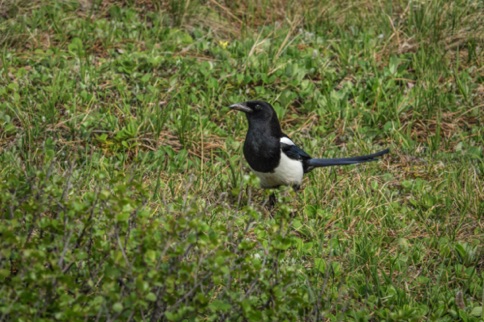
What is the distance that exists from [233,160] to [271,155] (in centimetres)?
51

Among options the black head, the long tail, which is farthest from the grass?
the black head

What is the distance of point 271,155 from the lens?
5680mm

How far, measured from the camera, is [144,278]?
3496 millimetres

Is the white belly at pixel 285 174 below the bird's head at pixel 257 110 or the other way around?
below

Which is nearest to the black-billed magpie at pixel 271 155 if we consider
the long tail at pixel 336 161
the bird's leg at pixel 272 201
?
the long tail at pixel 336 161

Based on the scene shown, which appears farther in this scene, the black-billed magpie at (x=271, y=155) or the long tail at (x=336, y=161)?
the long tail at (x=336, y=161)

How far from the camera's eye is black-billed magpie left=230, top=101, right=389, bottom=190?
5.68m

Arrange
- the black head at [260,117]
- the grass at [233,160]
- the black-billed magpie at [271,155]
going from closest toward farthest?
1. the grass at [233,160]
2. the black-billed magpie at [271,155]
3. the black head at [260,117]

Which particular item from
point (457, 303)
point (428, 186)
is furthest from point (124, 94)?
point (457, 303)

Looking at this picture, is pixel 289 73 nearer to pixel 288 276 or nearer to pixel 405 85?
pixel 405 85

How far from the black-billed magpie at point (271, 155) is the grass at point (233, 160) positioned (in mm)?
124

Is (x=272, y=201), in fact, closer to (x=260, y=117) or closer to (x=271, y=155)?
(x=271, y=155)

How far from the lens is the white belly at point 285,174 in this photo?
18.6 ft

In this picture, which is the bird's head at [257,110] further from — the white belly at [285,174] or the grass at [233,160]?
the grass at [233,160]
